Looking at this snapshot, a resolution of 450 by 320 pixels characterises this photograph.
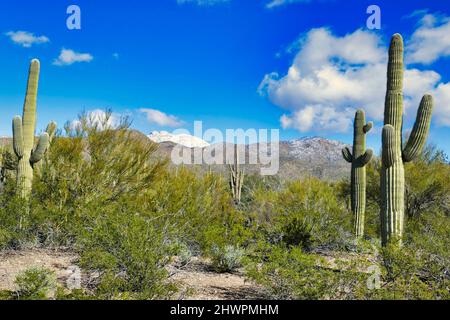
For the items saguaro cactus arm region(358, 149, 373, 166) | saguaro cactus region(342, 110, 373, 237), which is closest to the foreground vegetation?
saguaro cactus region(342, 110, 373, 237)

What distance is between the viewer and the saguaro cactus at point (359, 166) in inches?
510

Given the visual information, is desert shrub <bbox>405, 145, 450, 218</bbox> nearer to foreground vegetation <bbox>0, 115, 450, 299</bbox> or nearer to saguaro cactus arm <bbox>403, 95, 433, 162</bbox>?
foreground vegetation <bbox>0, 115, 450, 299</bbox>

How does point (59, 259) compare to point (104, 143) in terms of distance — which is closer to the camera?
point (59, 259)

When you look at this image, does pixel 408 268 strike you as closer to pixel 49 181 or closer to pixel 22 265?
pixel 22 265

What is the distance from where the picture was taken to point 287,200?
1398cm

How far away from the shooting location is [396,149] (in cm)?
944

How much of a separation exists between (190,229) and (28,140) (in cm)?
521

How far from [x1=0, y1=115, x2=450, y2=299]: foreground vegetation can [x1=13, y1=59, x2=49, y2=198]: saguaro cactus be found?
0.27m

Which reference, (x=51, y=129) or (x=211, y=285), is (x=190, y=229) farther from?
(x=51, y=129)

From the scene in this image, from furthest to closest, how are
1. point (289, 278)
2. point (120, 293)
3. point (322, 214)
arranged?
point (322, 214) < point (289, 278) < point (120, 293)

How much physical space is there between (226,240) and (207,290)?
266cm

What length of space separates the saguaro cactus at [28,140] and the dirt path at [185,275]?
2.12 meters

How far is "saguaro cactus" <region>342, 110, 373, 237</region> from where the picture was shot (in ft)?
42.5

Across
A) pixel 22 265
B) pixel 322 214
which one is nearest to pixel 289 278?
pixel 22 265
